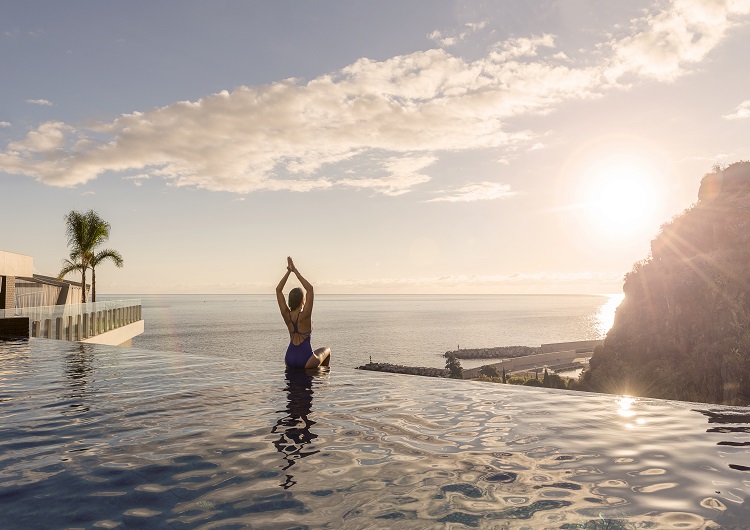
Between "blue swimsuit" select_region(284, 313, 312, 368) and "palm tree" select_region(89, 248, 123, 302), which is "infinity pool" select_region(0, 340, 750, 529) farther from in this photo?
"palm tree" select_region(89, 248, 123, 302)

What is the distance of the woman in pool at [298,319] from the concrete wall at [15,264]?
101ft

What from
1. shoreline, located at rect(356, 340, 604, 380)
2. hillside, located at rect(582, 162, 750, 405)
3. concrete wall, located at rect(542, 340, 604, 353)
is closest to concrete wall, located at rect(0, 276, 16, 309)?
shoreline, located at rect(356, 340, 604, 380)

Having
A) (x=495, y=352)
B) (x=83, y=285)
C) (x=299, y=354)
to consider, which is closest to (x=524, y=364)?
(x=495, y=352)

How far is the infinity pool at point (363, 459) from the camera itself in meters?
3.87

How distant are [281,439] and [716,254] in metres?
66.8

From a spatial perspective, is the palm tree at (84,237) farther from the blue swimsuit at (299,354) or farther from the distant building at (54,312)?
the blue swimsuit at (299,354)

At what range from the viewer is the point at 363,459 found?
17.1ft

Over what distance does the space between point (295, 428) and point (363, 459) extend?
1.61 m

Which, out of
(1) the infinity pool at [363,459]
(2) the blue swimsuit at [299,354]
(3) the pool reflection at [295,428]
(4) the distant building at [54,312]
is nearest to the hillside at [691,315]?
(4) the distant building at [54,312]

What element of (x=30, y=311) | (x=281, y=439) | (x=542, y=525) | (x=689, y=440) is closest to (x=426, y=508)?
(x=542, y=525)

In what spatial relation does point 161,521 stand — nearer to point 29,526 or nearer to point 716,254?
point 29,526

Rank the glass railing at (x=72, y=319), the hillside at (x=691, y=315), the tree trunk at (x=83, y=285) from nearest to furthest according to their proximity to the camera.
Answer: the glass railing at (x=72, y=319) < the tree trunk at (x=83, y=285) < the hillside at (x=691, y=315)

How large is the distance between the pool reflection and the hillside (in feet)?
178

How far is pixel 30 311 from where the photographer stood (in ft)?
76.4
